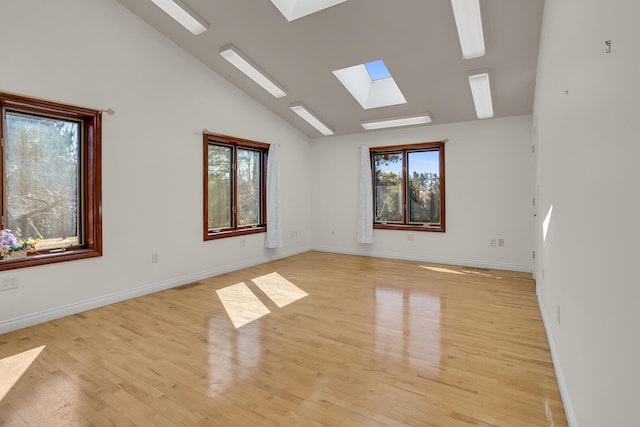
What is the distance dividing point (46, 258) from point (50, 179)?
2.80 feet

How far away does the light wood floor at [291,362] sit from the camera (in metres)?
1.87

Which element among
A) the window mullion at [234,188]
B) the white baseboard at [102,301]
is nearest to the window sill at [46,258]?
the white baseboard at [102,301]

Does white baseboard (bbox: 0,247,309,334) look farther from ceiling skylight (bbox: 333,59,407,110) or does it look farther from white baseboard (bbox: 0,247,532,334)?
ceiling skylight (bbox: 333,59,407,110)

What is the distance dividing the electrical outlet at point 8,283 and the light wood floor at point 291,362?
43cm

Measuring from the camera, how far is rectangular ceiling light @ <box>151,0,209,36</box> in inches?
142

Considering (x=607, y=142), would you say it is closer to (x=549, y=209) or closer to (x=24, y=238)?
(x=549, y=209)

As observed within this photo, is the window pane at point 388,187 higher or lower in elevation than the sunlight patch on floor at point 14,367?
higher

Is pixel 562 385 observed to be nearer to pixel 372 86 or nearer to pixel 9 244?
pixel 9 244

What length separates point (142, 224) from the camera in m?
4.10

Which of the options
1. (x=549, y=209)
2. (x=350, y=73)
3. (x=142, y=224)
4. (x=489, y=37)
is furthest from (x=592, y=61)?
(x=142, y=224)

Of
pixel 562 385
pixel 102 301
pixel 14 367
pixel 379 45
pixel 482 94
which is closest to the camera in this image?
pixel 562 385

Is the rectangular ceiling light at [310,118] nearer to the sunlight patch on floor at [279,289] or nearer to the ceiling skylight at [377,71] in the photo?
the ceiling skylight at [377,71]

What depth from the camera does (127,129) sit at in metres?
3.92

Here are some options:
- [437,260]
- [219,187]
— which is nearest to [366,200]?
[437,260]
